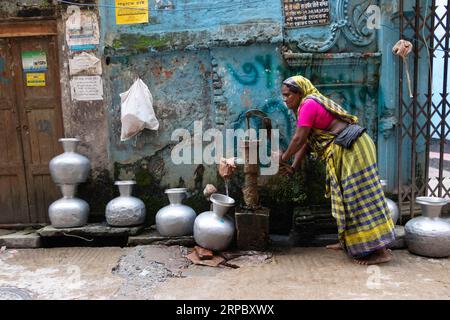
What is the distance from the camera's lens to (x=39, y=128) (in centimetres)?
523

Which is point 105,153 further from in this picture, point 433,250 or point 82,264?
point 433,250

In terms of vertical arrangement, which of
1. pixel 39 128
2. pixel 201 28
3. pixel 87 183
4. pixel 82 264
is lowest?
pixel 82 264

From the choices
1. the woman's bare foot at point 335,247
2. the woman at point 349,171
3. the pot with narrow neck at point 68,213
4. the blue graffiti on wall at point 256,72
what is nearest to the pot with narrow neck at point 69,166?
the pot with narrow neck at point 68,213

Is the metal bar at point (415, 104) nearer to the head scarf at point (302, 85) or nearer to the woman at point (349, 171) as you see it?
the woman at point (349, 171)

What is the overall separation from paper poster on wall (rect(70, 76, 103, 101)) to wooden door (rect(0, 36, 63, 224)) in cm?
25

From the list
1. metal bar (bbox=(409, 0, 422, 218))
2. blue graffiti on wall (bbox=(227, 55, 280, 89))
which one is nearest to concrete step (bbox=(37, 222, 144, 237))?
blue graffiti on wall (bbox=(227, 55, 280, 89))

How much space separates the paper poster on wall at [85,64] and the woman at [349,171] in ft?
7.57

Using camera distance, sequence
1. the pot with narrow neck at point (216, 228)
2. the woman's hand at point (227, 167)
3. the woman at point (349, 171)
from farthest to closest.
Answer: the woman's hand at point (227, 167), the pot with narrow neck at point (216, 228), the woman at point (349, 171)

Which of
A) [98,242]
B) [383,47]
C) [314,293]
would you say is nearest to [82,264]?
[98,242]

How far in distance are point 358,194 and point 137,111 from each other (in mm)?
2539

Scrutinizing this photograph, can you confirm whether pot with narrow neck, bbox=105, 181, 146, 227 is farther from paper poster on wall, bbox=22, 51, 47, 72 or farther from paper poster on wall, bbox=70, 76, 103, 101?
paper poster on wall, bbox=22, 51, 47, 72

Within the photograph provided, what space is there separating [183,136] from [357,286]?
2.54 meters

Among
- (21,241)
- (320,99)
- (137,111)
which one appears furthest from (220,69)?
(21,241)

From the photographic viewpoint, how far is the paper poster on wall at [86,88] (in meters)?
5.05
